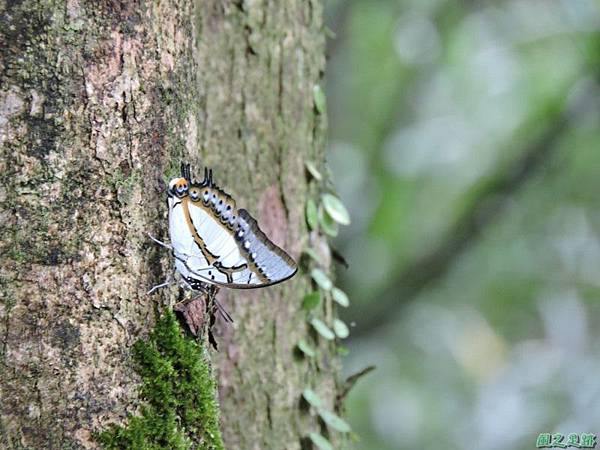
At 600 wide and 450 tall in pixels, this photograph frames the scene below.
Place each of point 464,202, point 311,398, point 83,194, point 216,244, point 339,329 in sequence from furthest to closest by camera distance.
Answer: point 464,202 → point 339,329 → point 311,398 → point 216,244 → point 83,194

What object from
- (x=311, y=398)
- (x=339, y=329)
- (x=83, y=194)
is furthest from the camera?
(x=339, y=329)

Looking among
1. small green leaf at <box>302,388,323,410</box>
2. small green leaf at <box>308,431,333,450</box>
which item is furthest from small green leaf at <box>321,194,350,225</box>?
small green leaf at <box>308,431,333,450</box>

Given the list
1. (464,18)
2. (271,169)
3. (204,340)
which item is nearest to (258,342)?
(271,169)

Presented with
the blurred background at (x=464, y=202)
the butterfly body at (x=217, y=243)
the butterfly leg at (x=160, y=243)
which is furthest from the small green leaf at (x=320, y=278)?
the blurred background at (x=464, y=202)

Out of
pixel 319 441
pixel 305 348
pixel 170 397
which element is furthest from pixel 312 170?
pixel 170 397

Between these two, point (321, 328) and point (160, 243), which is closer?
point (160, 243)

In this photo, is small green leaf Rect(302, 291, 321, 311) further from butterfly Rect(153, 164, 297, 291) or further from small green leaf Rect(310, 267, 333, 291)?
butterfly Rect(153, 164, 297, 291)

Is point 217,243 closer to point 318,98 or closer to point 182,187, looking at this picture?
point 182,187
